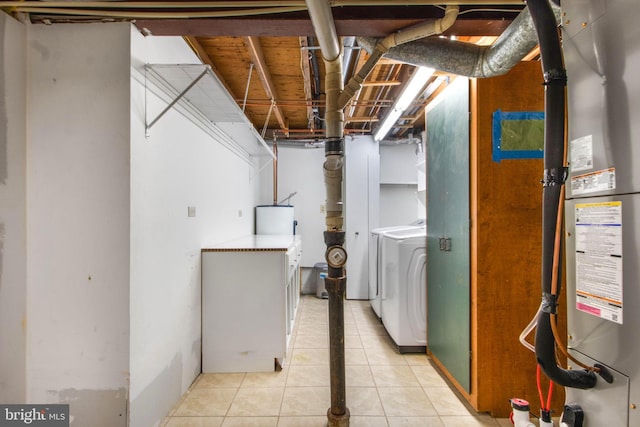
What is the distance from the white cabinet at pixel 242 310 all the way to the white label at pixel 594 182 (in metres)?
1.92

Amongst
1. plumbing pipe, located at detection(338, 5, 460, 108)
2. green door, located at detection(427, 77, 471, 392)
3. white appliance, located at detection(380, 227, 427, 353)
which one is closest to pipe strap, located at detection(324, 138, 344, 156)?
plumbing pipe, located at detection(338, 5, 460, 108)

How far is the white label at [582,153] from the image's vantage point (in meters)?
0.88

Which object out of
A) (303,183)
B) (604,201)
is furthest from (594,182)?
(303,183)

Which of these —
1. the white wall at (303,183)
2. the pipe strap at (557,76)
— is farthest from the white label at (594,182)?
the white wall at (303,183)

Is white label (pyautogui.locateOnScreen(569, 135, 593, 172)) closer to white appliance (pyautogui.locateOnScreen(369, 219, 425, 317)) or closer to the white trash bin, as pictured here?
white appliance (pyautogui.locateOnScreen(369, 219, 425, 317))

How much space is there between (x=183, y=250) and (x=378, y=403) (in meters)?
1.74

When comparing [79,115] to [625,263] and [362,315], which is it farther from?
[362,315]

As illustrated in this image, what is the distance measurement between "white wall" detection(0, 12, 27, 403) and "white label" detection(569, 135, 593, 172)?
2.42 m

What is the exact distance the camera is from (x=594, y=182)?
33.9 inches

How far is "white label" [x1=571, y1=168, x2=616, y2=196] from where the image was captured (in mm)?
810

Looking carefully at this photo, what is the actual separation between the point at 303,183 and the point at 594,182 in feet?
13.8

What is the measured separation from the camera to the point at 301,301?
14.0 feet

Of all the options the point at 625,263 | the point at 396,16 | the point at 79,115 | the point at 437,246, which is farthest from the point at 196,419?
the point at 396,16

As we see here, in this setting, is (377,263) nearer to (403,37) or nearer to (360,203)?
(360,203)
